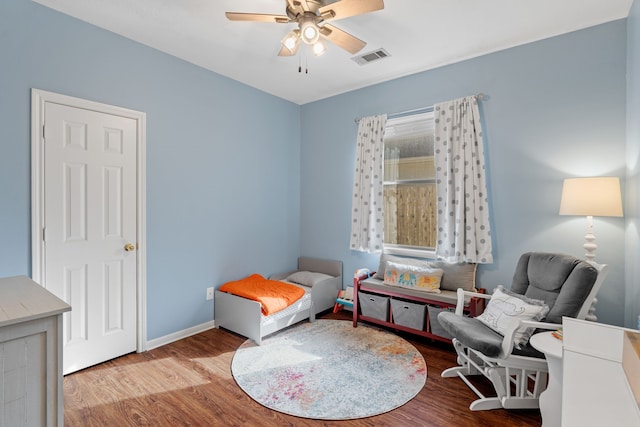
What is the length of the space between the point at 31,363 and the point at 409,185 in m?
3.25

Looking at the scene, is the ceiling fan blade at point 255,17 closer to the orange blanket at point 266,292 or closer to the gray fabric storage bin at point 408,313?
the orange blanket at point 266,292

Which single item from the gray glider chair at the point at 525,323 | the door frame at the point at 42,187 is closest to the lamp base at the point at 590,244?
the gray glider chair at the point at 525,323

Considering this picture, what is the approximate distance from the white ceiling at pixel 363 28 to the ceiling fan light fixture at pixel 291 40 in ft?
0.92

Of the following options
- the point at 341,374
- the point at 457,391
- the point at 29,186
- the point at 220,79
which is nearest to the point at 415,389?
the point at 457,391

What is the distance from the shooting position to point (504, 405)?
6.52ft

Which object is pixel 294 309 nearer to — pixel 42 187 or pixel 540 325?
pixel 540 325

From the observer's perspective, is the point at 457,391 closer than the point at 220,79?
Yes

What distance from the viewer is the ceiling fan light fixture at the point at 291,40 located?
2109 mm

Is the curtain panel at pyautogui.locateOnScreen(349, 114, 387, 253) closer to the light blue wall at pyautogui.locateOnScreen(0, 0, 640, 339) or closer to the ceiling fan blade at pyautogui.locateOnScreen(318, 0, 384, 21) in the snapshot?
the light blue wall at pyautogui.locateOnScreen(0, 0, 640, 339)

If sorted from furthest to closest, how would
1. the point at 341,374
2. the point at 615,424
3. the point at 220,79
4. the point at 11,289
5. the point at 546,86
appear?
the point at 220,79 < the point at 546,86 < the point at 341,374 < the point at 11,289 < the point at 615,424

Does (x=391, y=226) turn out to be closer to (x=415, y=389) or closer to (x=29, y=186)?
(x=415, y=389)

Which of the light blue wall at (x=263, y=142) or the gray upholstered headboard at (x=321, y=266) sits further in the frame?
the gray upholstered headboard at (x=321, y=266)

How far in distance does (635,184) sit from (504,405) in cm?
170

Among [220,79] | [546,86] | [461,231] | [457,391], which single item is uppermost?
[220,79]
